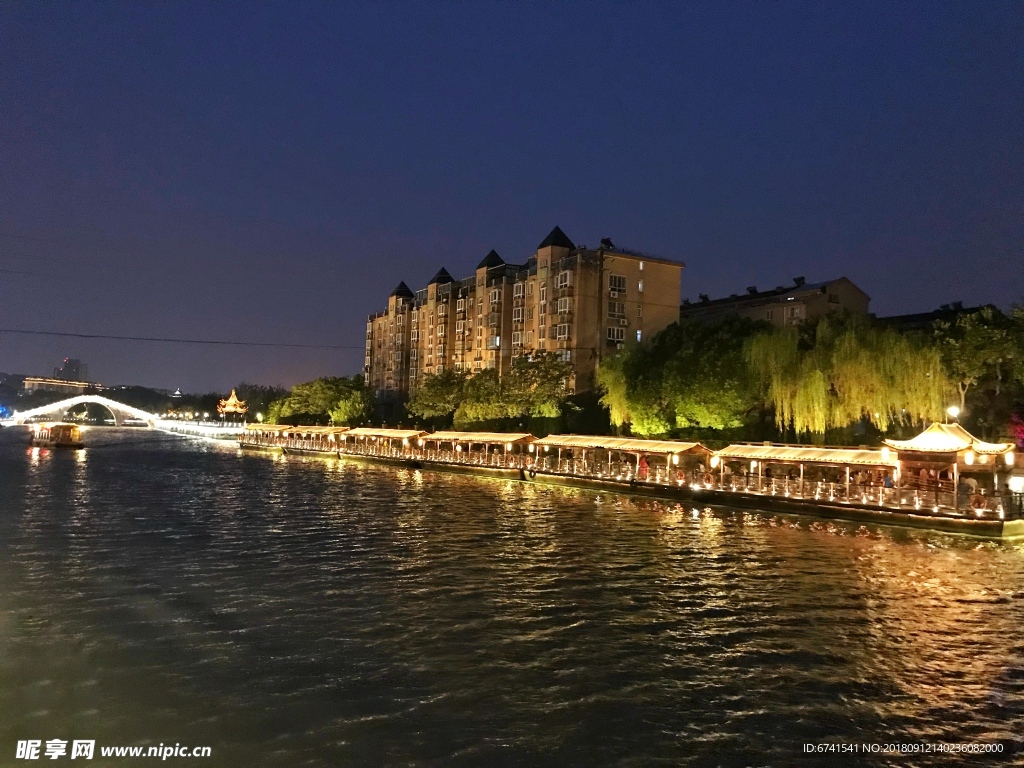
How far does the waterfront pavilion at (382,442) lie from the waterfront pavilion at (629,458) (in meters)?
21.9

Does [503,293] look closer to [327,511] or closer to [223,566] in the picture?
[327,511]

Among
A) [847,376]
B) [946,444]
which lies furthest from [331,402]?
[946,444]

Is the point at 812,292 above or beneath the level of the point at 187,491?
above

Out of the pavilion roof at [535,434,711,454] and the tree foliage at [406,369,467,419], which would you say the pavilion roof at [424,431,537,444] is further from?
the tree foliage at [406,369,467,419]

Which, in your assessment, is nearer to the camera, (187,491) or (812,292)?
(187,491)

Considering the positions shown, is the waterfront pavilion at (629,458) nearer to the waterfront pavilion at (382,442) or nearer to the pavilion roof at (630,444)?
the pavilion roof at (630,444)

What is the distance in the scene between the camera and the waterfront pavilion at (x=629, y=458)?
158 ft

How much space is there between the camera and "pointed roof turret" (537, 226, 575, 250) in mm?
87625

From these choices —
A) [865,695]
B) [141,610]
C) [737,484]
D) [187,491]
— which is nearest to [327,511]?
[187,491]

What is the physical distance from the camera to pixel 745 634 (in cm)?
1683

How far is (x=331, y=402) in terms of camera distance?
385 feet

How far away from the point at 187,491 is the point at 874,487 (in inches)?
1538

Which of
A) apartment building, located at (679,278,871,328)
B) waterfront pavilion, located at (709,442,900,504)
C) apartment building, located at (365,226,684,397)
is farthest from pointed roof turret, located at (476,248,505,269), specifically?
waterfront pavilion, located at (709,442,900,504)

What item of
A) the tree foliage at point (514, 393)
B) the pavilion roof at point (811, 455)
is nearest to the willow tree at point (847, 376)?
the pavilion roof at point (811, 455)
